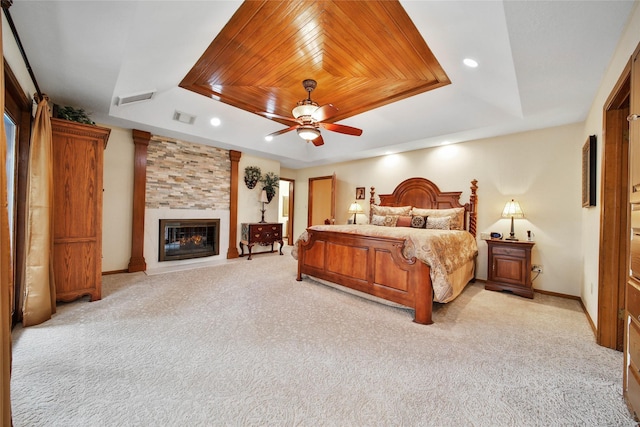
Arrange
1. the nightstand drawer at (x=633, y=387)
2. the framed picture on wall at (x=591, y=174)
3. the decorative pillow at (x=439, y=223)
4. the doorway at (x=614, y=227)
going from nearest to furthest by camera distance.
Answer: the nightstand drawer at (x=633, y=387), the doorway at (x=614, y=227), the framed picture on wall at (x=591, y=174), the decorative pillow at (x=439, y=223)

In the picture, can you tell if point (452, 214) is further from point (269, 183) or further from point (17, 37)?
point (17, 37)

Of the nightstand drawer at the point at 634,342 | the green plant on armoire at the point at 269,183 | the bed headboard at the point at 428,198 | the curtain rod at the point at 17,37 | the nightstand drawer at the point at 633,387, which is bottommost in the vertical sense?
the nightstand drawer at the point at 633,387

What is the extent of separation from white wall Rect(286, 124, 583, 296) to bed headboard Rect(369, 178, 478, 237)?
0.11 meters

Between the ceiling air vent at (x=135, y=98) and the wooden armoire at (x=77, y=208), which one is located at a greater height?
the ceiling air vent at (x=135, y=98)

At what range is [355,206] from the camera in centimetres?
593

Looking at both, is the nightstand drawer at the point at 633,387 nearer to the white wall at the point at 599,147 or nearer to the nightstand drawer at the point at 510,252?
the white wall at the point at 599,147

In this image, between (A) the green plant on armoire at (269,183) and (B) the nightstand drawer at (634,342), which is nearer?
(B) the nightstand drawer at (634,342)

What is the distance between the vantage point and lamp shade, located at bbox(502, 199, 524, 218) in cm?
373

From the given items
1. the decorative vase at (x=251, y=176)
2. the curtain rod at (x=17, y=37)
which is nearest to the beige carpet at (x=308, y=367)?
the curtain rod at (x=17, y=37)

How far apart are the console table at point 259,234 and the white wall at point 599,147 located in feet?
17.6

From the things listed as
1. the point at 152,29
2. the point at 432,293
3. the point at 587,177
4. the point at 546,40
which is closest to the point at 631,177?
the point at 546,40

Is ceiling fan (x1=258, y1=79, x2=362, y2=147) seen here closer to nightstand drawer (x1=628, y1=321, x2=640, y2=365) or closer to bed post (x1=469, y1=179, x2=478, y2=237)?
bed post (x1=469, y1=179, x2=478, y2=237)

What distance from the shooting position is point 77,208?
2.93 meters

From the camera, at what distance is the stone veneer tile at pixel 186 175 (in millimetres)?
4742
